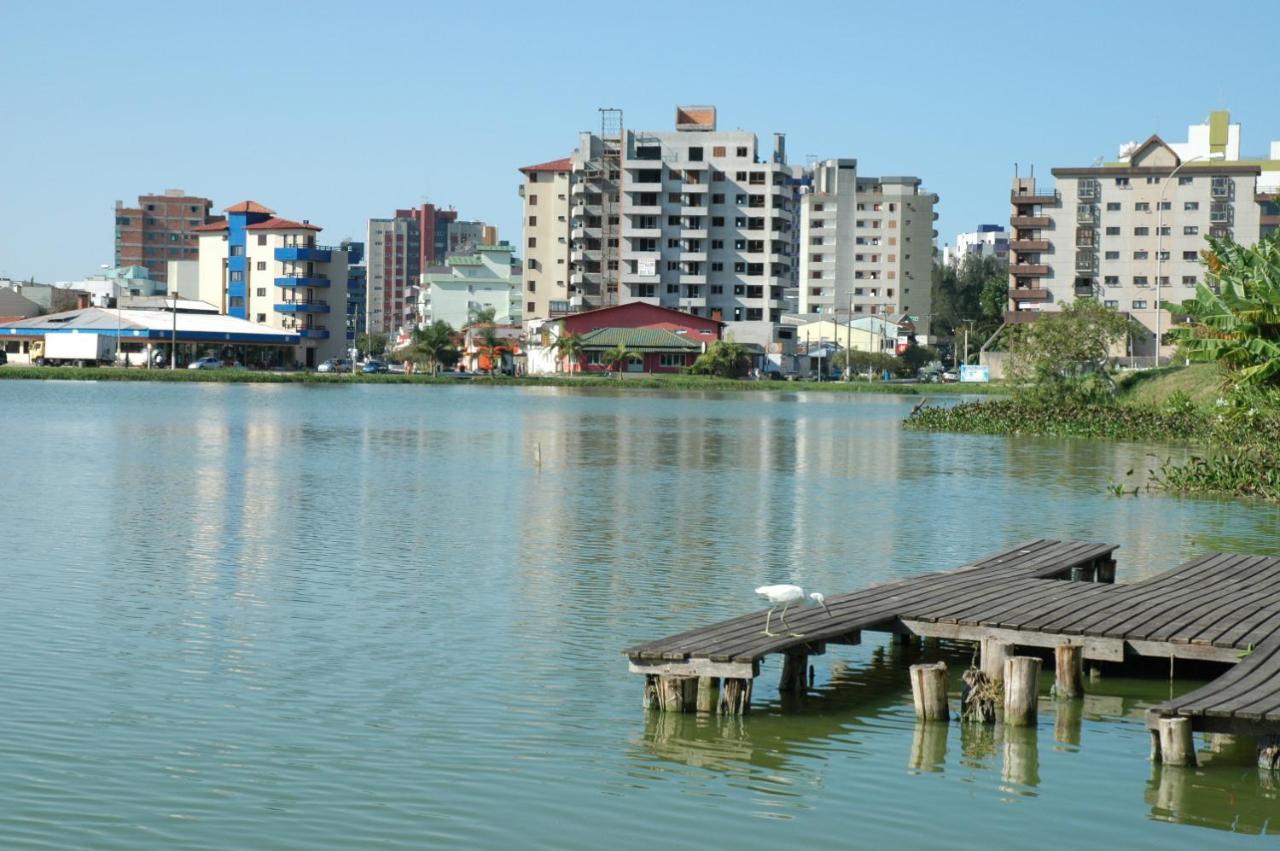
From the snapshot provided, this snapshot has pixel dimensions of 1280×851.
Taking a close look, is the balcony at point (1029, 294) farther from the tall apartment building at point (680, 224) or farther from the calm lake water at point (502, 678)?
the calm lake water at point (502, 678)

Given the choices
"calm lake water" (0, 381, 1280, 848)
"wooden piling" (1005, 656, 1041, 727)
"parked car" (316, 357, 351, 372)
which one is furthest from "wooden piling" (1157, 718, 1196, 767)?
"parked car" (316, 357, 351, 372)

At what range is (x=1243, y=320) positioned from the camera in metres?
34.8

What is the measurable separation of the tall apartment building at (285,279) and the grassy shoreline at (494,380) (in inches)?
1436

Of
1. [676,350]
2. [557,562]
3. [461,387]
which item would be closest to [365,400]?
[461,387]

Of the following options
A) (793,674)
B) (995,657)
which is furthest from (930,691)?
(793,674)

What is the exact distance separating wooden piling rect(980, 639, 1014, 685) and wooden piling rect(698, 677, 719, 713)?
8.57 feet

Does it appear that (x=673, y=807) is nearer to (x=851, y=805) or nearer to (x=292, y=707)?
(x=851, y=805)

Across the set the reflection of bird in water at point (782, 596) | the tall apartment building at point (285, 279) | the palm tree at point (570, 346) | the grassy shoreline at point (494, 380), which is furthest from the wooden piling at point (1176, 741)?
the tall apartment building at point (285, 279)

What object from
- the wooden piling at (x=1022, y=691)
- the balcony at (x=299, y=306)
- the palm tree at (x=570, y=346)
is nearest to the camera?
the wooden piling at (x=1022, y=691)

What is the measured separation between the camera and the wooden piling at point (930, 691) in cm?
1427

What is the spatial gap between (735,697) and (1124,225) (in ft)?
474

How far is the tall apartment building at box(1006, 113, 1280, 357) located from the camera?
149 m

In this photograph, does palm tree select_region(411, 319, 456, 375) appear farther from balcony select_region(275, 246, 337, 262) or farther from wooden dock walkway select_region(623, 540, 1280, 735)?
wooden dock walkway select_region(623, 540, 1280, 735)

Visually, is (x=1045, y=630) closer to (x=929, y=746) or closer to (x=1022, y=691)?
(x=1022, y=691)
